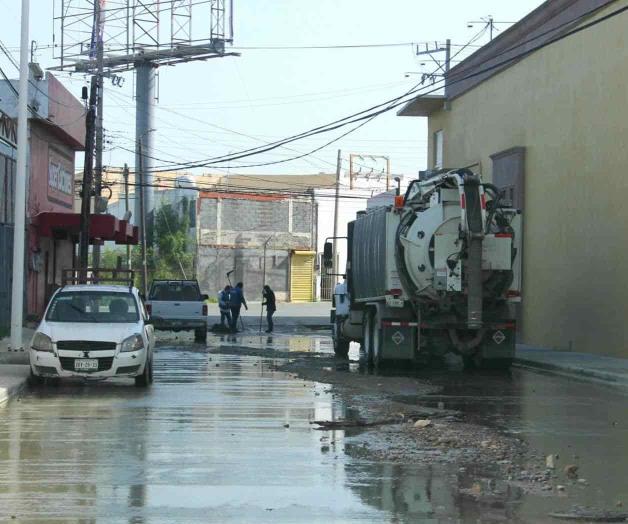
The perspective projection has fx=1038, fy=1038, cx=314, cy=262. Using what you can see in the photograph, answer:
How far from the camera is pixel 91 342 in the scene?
52.4ft

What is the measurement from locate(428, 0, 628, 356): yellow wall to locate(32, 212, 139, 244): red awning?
515 inches

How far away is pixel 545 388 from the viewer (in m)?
18.4

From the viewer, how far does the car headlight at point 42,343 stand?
1598 cm

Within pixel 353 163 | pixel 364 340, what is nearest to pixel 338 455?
pixel 364 340

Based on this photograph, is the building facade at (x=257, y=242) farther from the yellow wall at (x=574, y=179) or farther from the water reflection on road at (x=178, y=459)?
the water reflection on road at (x=178, y=459)

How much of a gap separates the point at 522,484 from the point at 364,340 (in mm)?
14462

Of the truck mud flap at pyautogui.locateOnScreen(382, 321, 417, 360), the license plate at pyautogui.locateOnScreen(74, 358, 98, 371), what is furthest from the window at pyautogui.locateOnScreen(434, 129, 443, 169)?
the license plate at pyautogui.locateOnScreen(74, 358, 98, 371)

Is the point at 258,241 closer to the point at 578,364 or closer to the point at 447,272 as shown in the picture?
the point at 578,364

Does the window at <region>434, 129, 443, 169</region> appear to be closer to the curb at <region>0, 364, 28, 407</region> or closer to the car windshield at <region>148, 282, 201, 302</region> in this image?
the car windshield at <region>148, 282, 201, 302</region>

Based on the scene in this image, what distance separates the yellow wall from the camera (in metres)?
24.3

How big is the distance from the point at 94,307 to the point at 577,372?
984 cm

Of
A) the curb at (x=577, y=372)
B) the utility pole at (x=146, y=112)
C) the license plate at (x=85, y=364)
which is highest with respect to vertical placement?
the utility pole at (x=146, y=112)

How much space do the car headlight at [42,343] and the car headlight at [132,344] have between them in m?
1.10

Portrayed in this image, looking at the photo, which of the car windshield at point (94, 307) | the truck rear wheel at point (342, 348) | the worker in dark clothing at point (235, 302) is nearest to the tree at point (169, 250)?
the worker in dark clothing at point (235, 302)
